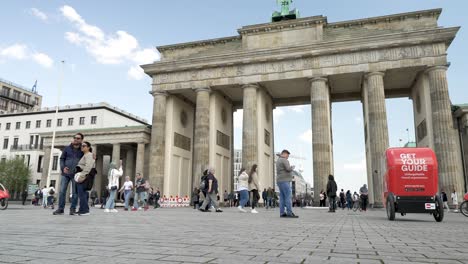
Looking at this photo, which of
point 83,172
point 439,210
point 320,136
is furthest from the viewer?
point 320,136

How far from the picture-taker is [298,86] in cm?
3753

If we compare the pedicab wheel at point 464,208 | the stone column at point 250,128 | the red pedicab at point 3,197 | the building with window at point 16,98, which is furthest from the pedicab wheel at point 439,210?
the building with window at point 16,98

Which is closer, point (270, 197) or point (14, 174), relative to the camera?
point (270, 197)

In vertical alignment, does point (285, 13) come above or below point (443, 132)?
above

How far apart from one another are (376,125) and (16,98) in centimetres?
7207

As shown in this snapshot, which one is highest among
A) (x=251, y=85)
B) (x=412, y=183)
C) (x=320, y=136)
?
(x=251, y=85)

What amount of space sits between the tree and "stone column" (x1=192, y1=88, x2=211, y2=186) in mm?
36187

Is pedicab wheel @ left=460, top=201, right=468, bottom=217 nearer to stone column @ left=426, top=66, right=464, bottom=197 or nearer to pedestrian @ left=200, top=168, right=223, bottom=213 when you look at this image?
pedestrian @ left=200, top=168, right=223, bottom=213

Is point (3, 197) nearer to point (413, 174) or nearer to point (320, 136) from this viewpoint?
point (413, 174)

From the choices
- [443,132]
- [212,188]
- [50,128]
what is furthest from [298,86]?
[50,128]

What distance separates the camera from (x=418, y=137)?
35.0 meters

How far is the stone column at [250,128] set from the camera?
3378cm

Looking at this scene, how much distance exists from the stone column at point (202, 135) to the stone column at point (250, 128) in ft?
13.2

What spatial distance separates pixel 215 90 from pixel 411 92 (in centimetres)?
2099
